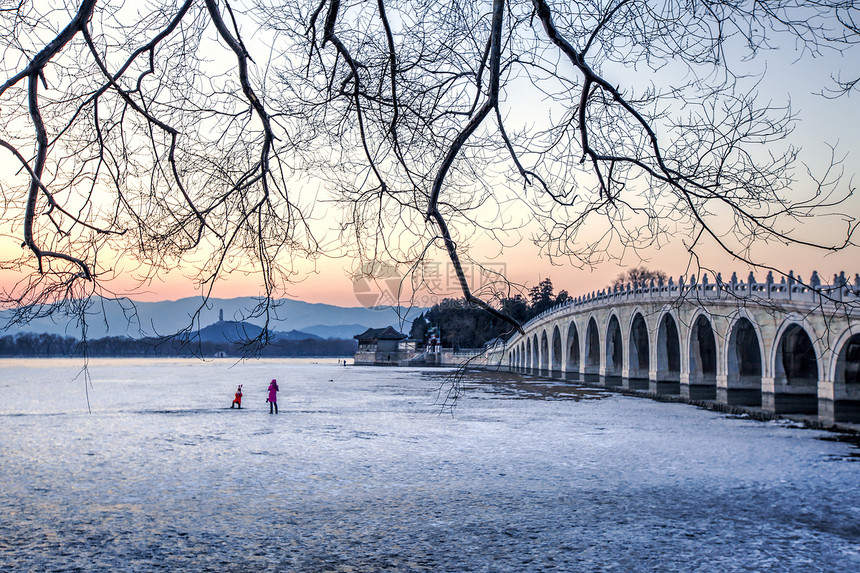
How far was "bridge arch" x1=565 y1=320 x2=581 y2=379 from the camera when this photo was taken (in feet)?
221

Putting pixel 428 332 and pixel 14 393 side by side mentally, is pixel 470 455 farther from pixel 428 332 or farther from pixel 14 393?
pixel 428 332

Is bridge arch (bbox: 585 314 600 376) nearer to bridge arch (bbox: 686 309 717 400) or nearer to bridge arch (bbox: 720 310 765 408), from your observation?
bridge arch (bbox: 686 309 717 400)

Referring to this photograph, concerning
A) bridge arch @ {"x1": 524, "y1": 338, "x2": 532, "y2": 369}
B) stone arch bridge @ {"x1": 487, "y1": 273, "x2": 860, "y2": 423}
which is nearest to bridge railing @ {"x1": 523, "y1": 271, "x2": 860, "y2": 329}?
stone arch bridge @ {"x1": 487, "y1": 273, "x2": 860, "y2": 423}

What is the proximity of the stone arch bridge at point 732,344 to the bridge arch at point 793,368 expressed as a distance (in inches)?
1.8

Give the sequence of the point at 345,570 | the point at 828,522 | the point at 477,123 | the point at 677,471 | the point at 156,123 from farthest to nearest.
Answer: the point at 677,471 → the point at 828,522 → the point at 345,570 → the point at 156,123 → the point at 477,123

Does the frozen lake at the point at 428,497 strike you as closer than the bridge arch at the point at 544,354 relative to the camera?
Yes

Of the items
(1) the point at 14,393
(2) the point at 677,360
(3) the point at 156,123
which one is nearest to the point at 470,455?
(3) the point at 156,123

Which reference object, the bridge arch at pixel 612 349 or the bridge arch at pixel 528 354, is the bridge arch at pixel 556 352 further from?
the bridge arch at pixel 528 354

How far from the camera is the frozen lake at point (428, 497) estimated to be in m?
9.21

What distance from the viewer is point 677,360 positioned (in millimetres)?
58875

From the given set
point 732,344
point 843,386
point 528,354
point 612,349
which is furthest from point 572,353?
point 843,386

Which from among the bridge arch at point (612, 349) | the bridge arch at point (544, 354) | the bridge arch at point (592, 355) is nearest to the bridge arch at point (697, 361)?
the bridge arch at point (612, 349)

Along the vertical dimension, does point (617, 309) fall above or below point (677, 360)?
above

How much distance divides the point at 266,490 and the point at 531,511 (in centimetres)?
481
